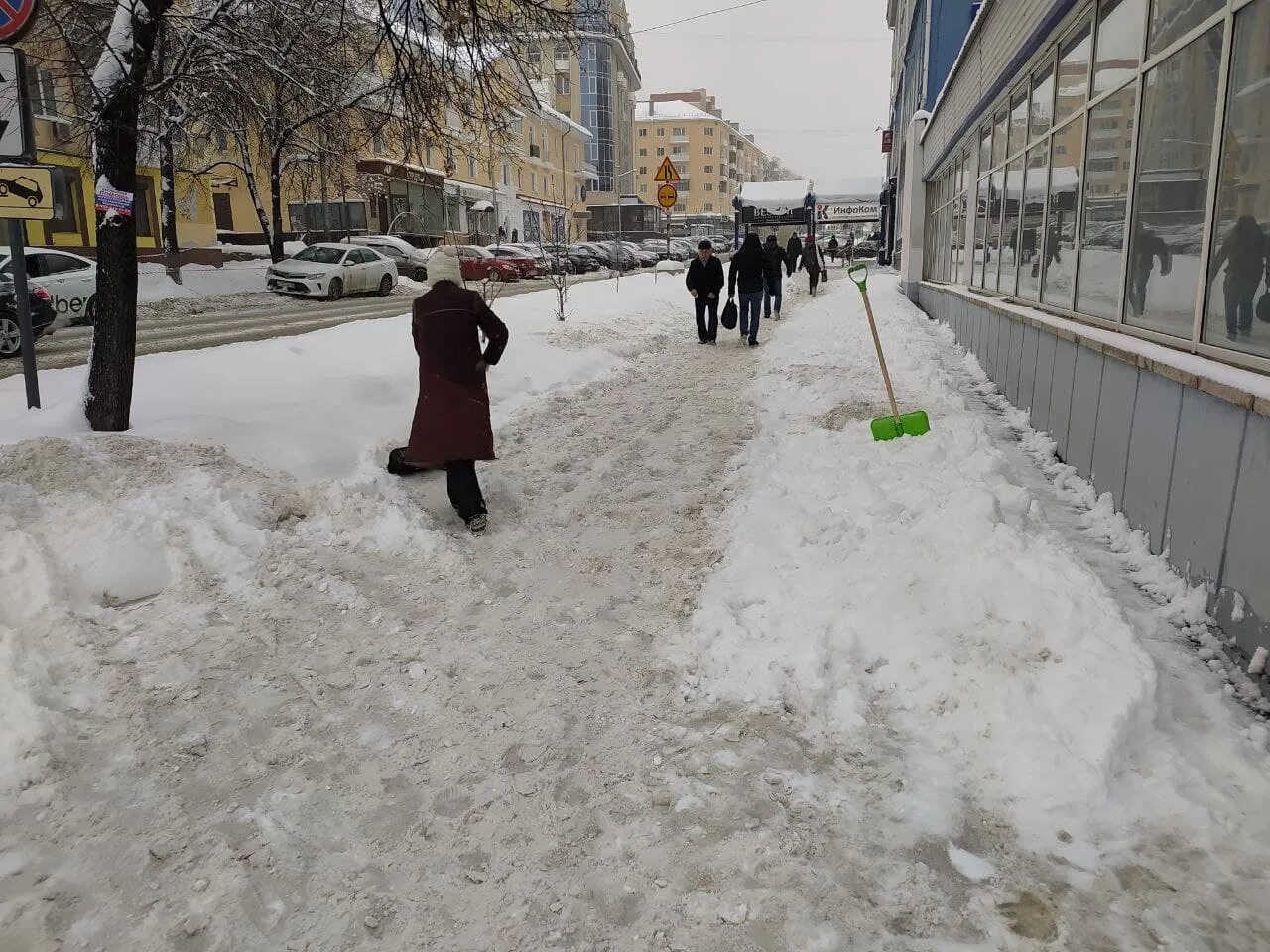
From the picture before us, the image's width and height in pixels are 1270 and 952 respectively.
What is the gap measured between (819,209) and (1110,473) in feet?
101

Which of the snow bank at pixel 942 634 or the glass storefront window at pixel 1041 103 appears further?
the glass storefront window at pixel 1041 103

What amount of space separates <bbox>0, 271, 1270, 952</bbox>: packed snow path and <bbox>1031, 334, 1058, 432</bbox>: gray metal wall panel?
1852 mm

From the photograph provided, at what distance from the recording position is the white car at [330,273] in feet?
72.0

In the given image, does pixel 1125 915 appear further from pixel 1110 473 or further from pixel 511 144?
pixel 511 144

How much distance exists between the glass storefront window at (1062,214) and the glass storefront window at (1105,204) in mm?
277

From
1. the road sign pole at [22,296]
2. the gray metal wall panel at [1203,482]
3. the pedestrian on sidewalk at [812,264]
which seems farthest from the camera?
the pedestrian on sidewalk at [812,264]

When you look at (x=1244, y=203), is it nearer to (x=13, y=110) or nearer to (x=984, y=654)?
(x=984, y=654)

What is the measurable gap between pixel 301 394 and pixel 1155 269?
20.4 ft

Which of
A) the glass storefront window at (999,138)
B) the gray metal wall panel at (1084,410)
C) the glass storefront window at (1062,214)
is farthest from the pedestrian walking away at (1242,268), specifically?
the glass storefront window at (999,138)

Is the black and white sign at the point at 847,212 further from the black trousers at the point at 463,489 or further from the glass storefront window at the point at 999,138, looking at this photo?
the black trousers at the point at 463,489

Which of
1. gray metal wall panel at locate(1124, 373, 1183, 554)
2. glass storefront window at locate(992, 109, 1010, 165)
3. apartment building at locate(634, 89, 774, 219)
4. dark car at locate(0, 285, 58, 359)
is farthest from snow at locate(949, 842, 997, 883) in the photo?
apartment building at locate(634, 89, 774, 219)

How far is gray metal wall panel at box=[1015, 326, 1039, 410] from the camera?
24.8 ft

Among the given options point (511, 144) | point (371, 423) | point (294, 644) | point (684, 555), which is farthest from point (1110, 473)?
point (511, 144)

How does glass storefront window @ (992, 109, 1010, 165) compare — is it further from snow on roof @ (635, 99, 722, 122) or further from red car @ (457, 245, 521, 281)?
snow on roof @ (635, 99, 722, 122)
